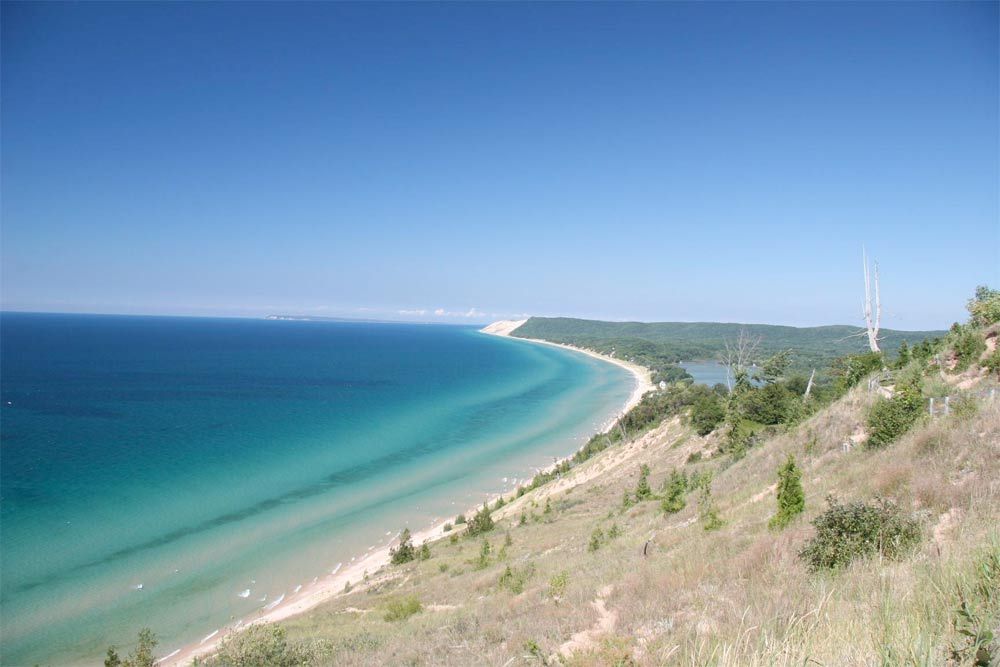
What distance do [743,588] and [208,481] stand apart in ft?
146

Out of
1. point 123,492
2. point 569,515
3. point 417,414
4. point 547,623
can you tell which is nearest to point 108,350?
point 417,414

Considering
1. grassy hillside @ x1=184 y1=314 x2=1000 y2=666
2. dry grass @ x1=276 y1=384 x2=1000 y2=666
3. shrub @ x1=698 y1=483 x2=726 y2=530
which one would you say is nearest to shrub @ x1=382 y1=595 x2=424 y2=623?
grassy hillside @ x1=184 y1=314 x2=1000 y2=666

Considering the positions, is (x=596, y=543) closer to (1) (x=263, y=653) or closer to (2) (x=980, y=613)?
(1) (x=263, y=653)

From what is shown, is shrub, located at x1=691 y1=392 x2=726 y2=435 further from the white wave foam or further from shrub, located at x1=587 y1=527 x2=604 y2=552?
the white wave foam

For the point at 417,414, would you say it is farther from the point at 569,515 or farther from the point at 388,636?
the point at 388,636

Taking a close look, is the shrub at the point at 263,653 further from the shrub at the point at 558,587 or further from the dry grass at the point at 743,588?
the shrub at the point at 558,587

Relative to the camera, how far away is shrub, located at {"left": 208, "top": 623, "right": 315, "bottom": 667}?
340 inches

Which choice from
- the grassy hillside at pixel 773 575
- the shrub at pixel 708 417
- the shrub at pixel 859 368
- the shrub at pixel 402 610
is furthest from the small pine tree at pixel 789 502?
the shrub at pixel 708 417

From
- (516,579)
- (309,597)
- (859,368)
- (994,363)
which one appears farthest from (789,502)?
(309,597)

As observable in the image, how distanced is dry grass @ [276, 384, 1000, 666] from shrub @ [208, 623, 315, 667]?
51cm

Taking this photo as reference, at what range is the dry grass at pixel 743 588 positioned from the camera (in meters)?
3.40

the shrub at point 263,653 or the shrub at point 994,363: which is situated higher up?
the shrub at point 994,363

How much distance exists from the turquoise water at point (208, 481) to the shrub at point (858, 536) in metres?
25.3

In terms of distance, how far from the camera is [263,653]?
8750 millimetres
